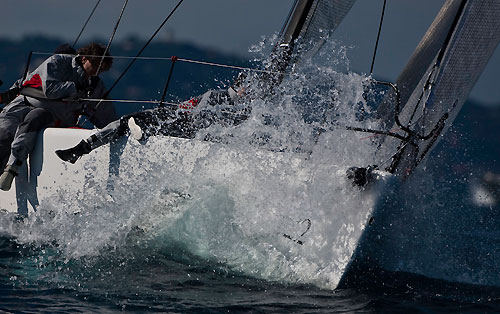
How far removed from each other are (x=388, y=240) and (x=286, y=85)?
1.10 metres

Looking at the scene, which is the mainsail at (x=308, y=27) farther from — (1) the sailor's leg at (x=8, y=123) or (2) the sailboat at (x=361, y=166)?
(1) the sailor's leg at (x=8, y=123)

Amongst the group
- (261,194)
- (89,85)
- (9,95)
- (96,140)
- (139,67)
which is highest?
(139,67)

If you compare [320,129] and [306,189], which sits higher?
[320,129]

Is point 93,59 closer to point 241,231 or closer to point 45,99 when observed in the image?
point 45,99

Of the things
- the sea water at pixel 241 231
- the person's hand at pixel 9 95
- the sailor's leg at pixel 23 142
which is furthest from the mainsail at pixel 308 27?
the person's hand at pixel 9 95

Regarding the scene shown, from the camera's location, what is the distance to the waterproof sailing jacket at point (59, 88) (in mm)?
5926

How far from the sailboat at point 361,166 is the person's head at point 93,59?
22.7 inches

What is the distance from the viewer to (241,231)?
4434 mm

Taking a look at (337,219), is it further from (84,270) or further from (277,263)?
(84,270)

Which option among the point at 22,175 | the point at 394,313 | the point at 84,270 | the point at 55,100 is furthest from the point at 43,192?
the point at 394,313

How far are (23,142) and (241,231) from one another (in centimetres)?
219

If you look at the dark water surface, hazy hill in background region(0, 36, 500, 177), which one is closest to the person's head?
the dark water surface

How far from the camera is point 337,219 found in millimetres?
4211

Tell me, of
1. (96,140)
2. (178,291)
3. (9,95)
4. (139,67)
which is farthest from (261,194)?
(139,67)
